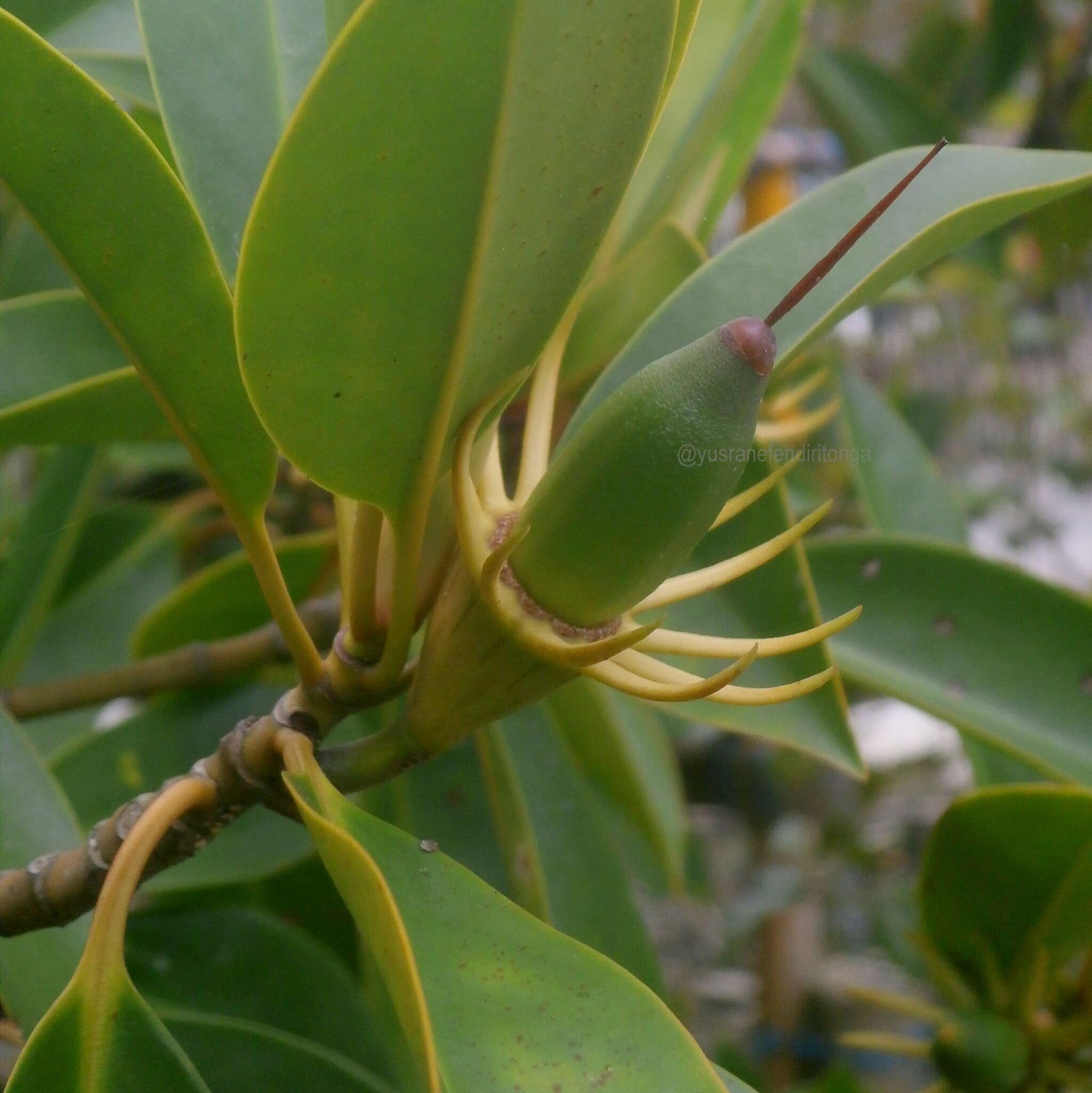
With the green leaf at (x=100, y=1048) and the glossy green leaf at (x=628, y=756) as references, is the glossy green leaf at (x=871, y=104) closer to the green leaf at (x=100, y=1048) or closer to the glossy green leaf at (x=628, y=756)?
the glossy green leaf at (x=628, y=756)

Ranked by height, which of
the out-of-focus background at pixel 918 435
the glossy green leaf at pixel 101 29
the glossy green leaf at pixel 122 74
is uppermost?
the glossy green leaf at pixel 101 29

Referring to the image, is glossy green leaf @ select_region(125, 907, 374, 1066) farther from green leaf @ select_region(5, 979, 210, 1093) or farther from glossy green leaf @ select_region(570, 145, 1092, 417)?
glossy green leaf @ select_region(570, 145, 1092, 417)

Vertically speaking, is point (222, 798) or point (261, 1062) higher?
point (222, 798)

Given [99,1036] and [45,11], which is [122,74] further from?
[99,1036]

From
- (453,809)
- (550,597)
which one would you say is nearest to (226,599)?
(453,809)

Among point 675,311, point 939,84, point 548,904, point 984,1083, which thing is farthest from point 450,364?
point 939,84

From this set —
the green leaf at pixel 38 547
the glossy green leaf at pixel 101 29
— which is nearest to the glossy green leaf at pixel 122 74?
the glossy green leaf at pixel 101 29
